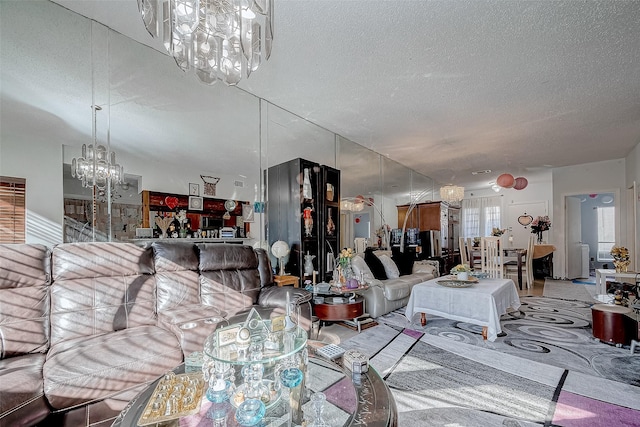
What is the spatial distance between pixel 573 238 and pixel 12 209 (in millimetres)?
10195

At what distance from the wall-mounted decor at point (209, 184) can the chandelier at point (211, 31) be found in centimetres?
169

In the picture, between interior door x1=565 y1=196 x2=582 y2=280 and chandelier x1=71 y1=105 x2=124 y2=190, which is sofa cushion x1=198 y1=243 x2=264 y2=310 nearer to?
chandelier x1=71 y1=105 x2=124 y2=190

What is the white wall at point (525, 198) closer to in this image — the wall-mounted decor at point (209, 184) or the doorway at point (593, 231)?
the doorway at point (593, 231)

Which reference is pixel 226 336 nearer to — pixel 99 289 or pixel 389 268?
pixel 99 289

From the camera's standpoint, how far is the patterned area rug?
5.65 feet

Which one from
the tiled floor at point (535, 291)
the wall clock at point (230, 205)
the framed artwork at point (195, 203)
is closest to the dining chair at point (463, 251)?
the tiled floor at point (535, 291)

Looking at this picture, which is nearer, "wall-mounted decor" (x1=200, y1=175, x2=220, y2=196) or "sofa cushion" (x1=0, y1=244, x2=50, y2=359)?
"sofa cushion" (x1=0, y1=244, x2=50, y2=359)

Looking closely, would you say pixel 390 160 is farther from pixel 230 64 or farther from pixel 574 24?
pixel 230 64

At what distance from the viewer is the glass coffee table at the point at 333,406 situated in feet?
3.62

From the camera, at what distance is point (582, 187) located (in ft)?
21.8

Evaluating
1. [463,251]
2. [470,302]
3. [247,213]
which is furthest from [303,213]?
[463,251]

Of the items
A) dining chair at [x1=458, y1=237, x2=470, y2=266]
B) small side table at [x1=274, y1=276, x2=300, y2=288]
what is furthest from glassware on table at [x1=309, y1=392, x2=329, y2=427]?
dining chair at [x1=458, y1=237, x2=470, y2=266]

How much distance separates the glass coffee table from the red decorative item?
73.3 inches

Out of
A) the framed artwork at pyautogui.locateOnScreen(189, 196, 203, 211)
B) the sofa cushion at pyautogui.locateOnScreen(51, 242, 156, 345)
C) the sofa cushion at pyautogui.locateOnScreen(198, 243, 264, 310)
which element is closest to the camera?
the sofa cushion at pyautogui.locateOnScreen(51, 242, 156, 345)
